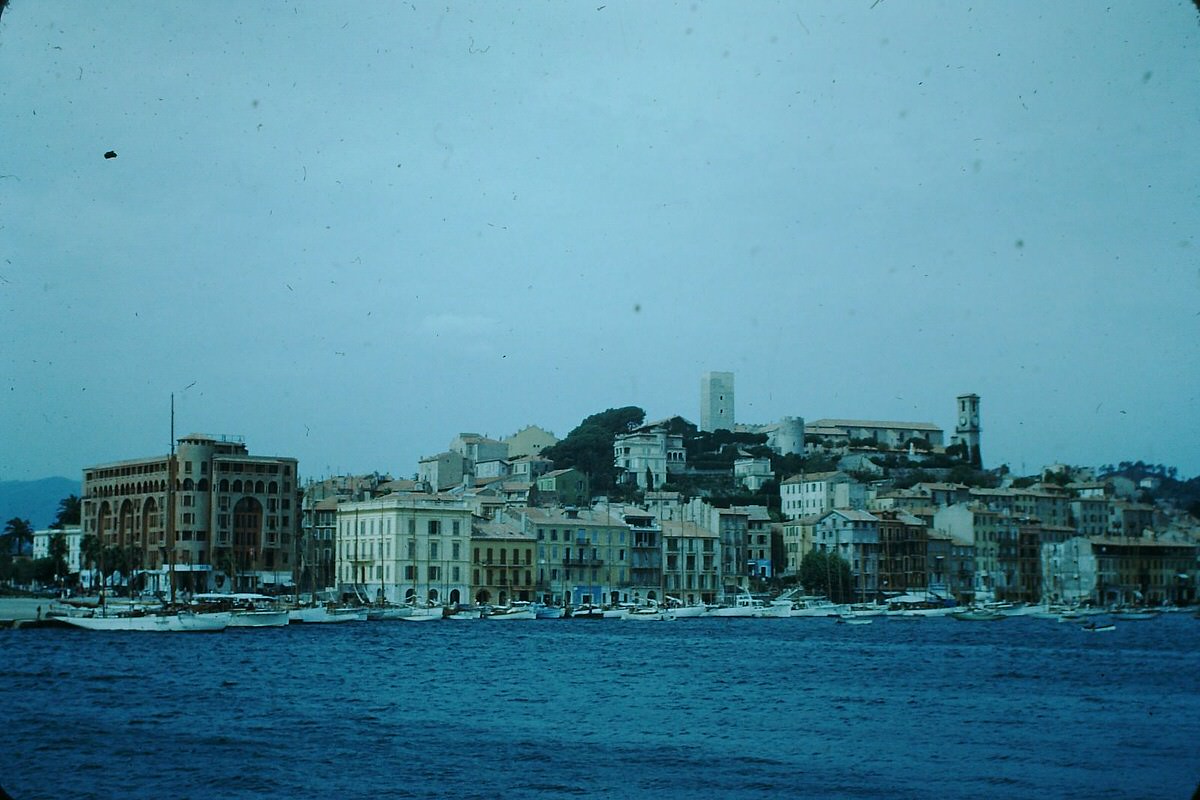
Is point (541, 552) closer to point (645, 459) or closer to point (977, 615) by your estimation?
point (977, 615)

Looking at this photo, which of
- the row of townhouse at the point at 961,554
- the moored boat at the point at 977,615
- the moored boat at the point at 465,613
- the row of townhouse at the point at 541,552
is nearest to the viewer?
the moored boat at the point at 465,613

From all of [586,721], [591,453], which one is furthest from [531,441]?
[586,721]

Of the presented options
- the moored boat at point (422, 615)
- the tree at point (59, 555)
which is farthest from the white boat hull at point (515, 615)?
the tree at point (59, 555)

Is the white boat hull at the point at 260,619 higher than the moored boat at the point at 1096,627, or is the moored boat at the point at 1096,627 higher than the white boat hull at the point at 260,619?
the white boat hull at the point at 260,619

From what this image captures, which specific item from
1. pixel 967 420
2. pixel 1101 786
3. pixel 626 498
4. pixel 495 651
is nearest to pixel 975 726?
pixel 1101 786

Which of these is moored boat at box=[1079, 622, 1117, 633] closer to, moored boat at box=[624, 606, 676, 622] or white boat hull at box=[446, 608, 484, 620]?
moored boat at box=[624, 606, 676, 622]

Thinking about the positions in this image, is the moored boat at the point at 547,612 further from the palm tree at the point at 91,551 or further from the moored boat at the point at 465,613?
the palm tree at the point at 91,551

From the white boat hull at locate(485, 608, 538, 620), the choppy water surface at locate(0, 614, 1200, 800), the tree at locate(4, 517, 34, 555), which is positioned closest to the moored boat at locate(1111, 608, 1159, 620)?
the choppy water surface at locate(0, 614, 1200, 800)
